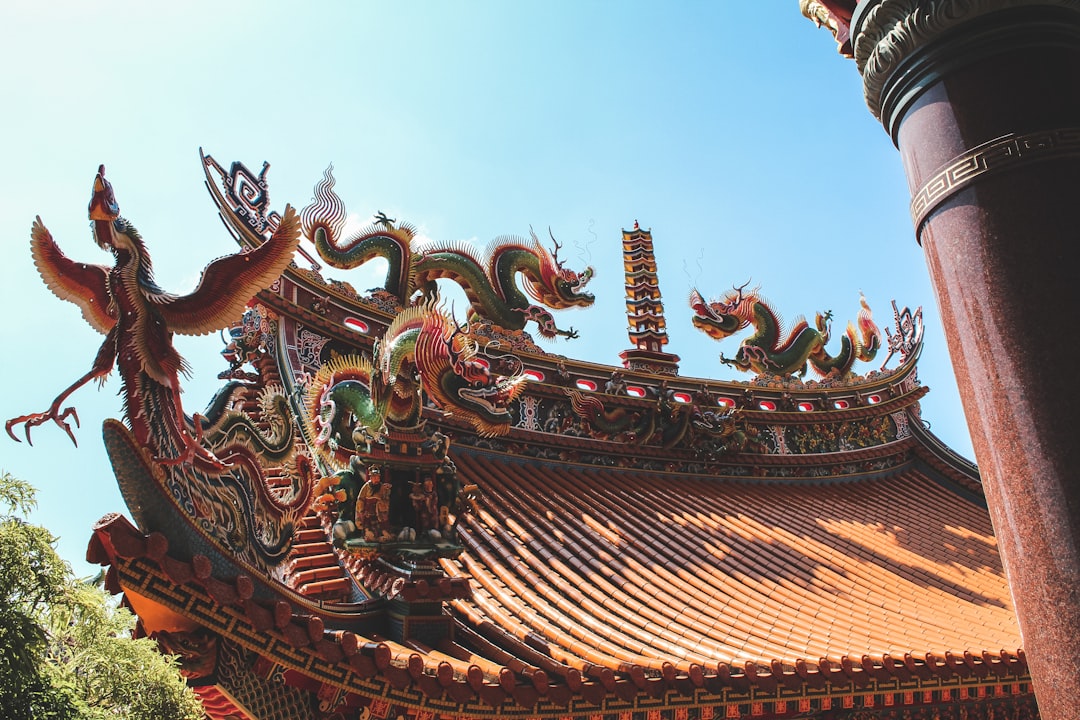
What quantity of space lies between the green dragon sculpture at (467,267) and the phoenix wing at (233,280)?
3770mm

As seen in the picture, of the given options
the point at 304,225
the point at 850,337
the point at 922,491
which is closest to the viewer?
the point at 304,225

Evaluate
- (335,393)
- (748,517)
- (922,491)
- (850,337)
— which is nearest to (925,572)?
(748,517)

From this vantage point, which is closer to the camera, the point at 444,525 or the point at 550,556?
the point at 444,525

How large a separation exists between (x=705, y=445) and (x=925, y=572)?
7.72 ft

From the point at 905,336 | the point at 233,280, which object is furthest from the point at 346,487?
the point at 905,336

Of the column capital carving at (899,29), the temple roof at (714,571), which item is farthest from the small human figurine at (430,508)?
the column capital carving at (899,29)

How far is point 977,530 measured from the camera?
938 cm

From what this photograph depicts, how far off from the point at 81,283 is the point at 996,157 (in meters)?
3.34

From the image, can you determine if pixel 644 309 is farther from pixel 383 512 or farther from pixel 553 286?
pixel 383 512

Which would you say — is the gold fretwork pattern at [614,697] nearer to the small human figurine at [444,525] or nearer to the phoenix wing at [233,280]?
the small human figurine at [444,525]

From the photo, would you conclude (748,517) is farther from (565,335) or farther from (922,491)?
(922,491)

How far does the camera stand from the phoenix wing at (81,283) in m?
3.76

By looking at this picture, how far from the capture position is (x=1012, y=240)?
7.61ft

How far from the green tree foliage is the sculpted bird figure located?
839 mm
